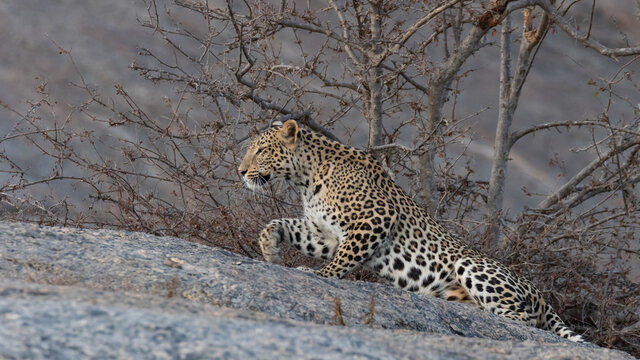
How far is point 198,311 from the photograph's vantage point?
4707mm

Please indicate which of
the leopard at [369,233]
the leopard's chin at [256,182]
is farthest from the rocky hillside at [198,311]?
the leopard's chin at [256,182]

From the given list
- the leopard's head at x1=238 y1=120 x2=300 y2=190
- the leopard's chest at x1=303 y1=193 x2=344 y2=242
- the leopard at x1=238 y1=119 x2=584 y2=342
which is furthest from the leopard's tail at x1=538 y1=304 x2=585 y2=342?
the leopard's head at x1=238 y1=120 x2=300 y2=190

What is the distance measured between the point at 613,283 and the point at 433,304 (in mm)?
4758

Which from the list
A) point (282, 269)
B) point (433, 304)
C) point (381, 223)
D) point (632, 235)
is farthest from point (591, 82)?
point (282, 269)

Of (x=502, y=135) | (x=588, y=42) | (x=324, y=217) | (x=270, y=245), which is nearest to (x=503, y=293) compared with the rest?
(x=324, y=217)

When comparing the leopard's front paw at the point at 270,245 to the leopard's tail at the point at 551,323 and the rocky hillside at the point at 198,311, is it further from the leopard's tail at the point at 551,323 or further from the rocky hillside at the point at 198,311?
the leopard's tail at the point at 551,323

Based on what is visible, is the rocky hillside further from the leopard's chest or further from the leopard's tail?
the leopard's chest

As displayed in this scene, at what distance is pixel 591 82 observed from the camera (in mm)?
10242

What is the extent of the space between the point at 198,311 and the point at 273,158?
4526 millimetres

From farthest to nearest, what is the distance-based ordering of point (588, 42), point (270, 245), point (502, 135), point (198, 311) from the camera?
point (502, 135) → point (588, 42) → point (270, 245) → point (198, 311)

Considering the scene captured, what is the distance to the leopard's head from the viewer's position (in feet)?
29.8

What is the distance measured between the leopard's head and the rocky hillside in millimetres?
1663

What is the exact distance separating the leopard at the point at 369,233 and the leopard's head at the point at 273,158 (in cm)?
1

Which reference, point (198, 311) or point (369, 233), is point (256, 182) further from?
point (198, 311)
